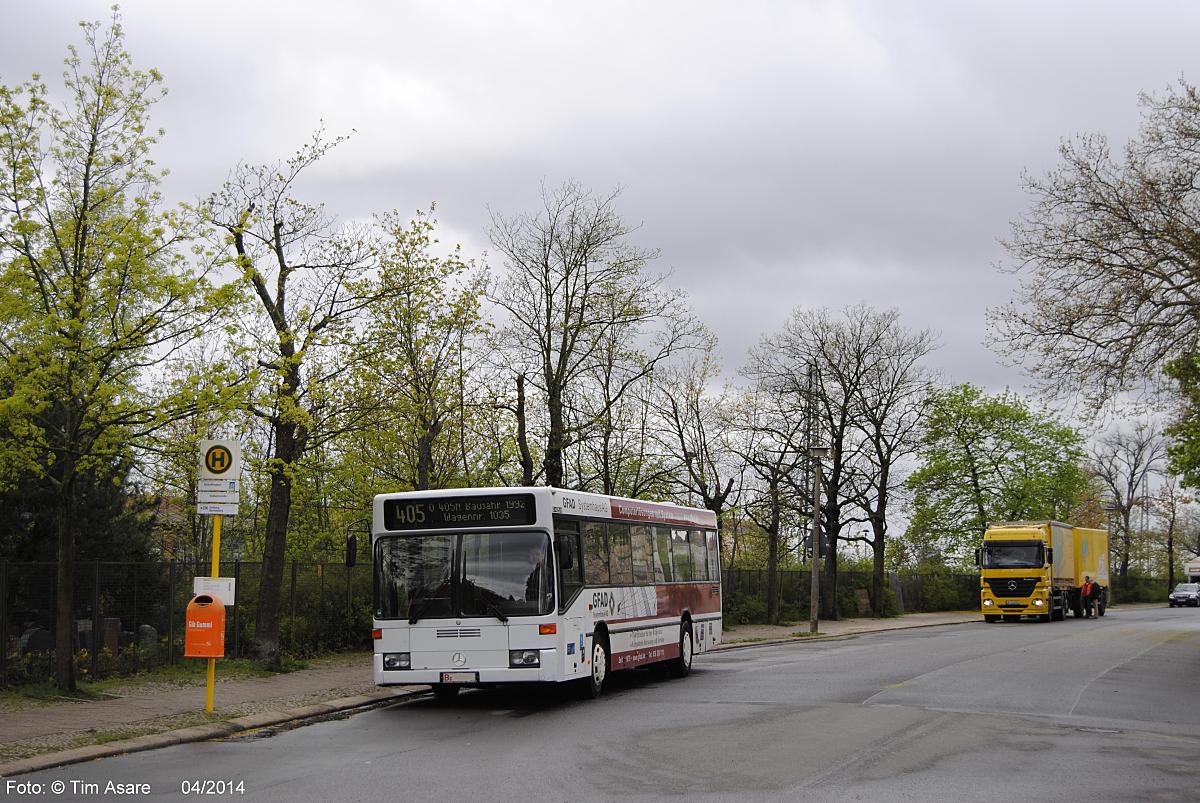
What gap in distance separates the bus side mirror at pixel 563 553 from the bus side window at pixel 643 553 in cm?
316

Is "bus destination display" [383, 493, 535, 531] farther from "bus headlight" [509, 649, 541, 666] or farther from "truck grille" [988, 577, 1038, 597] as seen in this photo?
"truck grille" [988, 577, 1038, 597]

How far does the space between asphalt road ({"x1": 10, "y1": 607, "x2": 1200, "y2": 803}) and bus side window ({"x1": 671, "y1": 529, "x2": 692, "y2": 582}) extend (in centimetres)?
191

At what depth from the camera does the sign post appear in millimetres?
14609

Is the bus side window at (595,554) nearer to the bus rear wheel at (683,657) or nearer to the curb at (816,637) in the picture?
the bus rear wheel at (683,657)

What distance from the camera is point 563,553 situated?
636 inches

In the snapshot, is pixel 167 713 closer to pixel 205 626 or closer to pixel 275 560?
pixel 205 626

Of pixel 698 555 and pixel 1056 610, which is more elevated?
pixel 698 555

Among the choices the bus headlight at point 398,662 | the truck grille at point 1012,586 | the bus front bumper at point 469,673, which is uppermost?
the bus headlight at point 398,662

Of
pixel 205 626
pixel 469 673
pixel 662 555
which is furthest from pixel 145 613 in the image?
pixel 662 555

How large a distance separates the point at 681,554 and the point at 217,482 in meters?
9.63

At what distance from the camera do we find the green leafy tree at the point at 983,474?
64.1 meters

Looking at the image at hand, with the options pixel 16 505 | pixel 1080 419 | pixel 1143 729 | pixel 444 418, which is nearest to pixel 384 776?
pixel 1143 729

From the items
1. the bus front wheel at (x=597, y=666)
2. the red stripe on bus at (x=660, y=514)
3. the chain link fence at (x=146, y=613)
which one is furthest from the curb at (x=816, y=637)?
the bus front wheel at (x=597, y=666)

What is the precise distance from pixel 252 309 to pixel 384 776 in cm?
1197
